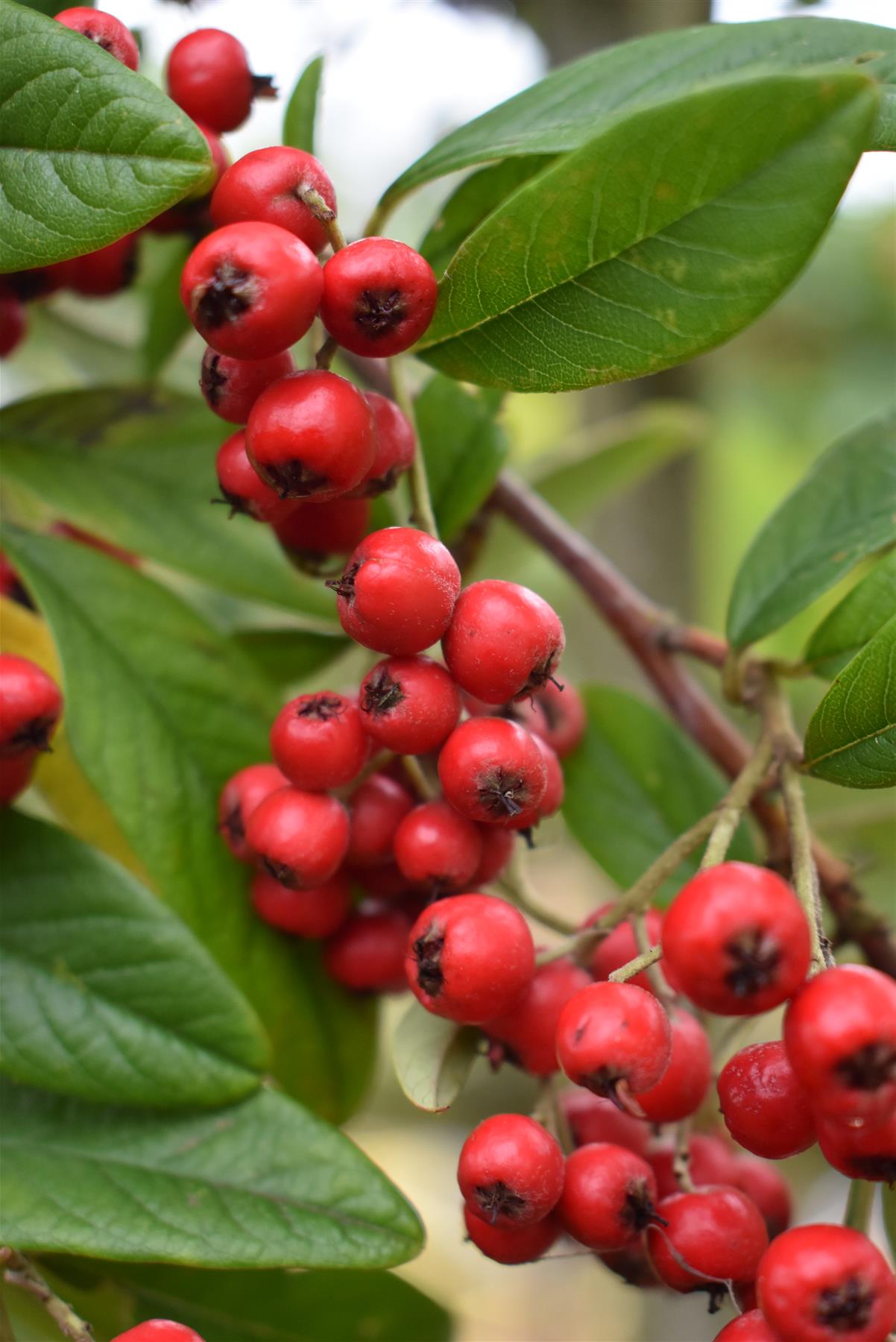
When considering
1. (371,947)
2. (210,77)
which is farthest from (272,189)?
(371,947)

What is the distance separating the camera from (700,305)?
86 cm

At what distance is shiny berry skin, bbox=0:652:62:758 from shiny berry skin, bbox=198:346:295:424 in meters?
0.29

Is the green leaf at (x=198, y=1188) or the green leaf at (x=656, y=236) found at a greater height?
the green leaf at (x=656, y=236)

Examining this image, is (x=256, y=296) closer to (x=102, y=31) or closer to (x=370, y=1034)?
(x=102, y=31)

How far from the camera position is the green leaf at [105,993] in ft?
3.34

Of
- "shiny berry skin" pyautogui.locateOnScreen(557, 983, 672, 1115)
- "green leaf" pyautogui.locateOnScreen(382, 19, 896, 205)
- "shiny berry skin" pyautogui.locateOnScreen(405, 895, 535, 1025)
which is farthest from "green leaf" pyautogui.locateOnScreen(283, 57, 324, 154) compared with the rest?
"shiny berry skin" pyautogui.locateOnScreen(557, 983, 672, 1115)

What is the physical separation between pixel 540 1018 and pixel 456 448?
0.66m

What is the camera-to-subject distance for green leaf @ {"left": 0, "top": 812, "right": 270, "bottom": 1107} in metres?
1.02

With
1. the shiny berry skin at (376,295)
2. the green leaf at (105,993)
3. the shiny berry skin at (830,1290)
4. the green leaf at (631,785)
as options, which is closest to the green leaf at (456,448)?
the green leaf at (631,785)

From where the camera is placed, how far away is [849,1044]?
72cm

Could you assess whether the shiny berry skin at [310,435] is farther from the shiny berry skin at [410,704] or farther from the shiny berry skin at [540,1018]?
the shiny berry skin at [540,1018]

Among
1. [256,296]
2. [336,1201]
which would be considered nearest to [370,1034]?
[336,1201]

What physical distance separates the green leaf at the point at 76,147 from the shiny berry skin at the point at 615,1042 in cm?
65

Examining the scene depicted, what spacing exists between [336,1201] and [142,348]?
3.81 ft
